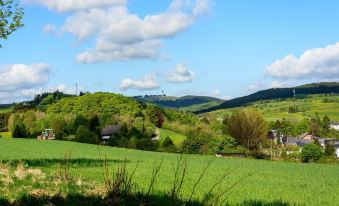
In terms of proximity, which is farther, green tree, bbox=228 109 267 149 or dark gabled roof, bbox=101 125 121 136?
green tree, bbox=228 109 267 149

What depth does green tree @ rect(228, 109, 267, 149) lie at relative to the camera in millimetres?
121812

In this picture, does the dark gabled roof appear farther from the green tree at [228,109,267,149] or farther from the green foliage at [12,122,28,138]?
the green tree at [228,109,267,149]

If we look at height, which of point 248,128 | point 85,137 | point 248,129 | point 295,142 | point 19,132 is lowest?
point 295,142

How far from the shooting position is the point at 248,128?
401 feet

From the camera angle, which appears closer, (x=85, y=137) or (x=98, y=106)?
(x=85, y=137)

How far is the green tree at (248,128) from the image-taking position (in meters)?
122

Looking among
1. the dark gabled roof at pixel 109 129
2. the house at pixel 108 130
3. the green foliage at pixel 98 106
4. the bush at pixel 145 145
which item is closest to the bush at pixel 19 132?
the house at pixel 108 130

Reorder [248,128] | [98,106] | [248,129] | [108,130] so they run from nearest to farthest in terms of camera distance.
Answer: [108,130], [248,128], [248,129], [98,106]

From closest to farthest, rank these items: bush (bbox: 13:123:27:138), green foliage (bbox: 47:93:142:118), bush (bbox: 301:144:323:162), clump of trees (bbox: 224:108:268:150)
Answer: bush (bbox: 301:144:323:162) < bush (bbox: 13:123:27:138) < clump of trees (bbox: 224:108:268:150) < green foliage (bbox: 47:93:142:118)

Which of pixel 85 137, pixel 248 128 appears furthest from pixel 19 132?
pixel 248 128

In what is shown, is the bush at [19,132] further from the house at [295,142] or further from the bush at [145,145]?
the house at [295,142]

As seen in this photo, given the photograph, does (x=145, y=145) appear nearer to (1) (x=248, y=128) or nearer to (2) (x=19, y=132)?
(2) (x=19, y=132)

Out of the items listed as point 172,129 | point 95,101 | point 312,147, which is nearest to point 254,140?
point 312,147

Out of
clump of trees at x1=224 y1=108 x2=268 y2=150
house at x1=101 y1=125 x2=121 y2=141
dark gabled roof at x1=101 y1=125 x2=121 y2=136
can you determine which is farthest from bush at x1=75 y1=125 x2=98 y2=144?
clump of trees at x1=224 y1=108 x2=268 y2=150
